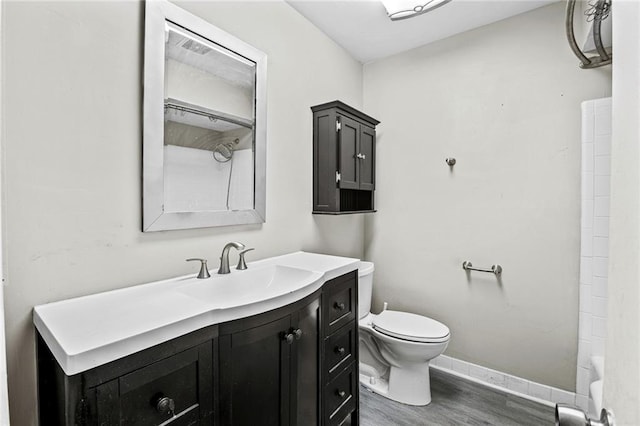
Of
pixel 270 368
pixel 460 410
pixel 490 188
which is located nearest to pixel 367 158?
pixel 490 188

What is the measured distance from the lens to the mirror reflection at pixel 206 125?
53.1 inches

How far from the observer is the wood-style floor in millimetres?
1835

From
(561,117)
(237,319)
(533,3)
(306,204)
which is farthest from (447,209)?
(237,319)

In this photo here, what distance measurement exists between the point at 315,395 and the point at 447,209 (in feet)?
5.32

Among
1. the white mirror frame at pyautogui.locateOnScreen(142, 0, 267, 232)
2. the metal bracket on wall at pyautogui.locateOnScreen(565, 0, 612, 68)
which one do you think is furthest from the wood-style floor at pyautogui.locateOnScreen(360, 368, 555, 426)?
the metal bracket on wall at pyautogui.locateOnScreen(565, 0, 612, 68)

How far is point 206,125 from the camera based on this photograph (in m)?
1.49

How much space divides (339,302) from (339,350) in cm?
25

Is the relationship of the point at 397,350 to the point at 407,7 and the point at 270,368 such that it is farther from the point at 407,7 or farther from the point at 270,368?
the point at 407,7

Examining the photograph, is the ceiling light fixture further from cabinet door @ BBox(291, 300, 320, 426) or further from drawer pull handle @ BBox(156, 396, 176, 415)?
drawer pull handle @ BBox(156, 396, 176, 415)

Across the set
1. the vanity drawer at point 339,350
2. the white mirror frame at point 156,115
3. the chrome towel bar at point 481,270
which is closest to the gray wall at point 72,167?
the white mirror frame at point 156,115

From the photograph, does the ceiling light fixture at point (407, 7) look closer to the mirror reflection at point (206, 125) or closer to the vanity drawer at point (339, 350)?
the mirror reflection at point (206, 125)

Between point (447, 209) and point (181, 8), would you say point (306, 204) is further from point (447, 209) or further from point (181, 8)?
point (181, 8)

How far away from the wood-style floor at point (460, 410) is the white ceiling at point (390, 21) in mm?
2561

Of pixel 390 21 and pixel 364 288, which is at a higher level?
pixel 390 21
